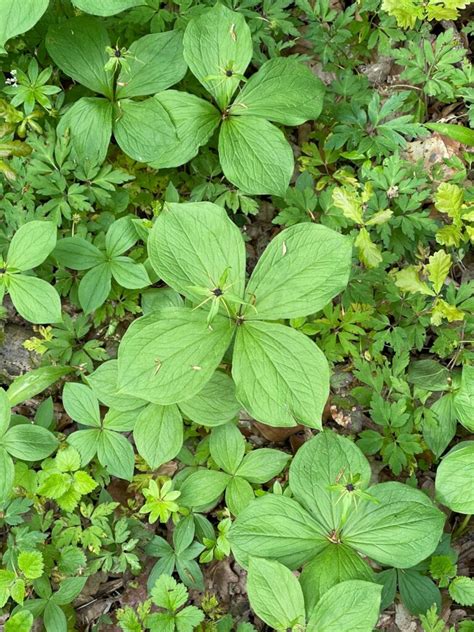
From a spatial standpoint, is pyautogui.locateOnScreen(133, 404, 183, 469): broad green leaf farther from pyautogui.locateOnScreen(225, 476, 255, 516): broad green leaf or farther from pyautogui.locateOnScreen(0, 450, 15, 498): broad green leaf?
pyautogui.locateOnScreen(0, 450, 15, 498): broad green leaf

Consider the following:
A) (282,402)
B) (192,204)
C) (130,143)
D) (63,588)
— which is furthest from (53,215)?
(63,588)

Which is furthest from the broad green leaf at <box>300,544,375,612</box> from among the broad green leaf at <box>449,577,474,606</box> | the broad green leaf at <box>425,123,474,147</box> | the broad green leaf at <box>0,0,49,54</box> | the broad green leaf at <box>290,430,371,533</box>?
the broad green leaf at <box>0,0,49,54</box>

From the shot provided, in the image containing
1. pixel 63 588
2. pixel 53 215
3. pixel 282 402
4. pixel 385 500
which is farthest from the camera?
pixel 53 215

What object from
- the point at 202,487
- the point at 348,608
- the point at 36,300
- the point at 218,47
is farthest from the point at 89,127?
the point at 348,608

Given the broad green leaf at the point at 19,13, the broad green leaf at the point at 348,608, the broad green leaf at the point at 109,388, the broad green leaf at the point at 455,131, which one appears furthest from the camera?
the broad green leaf at the point at 455,131

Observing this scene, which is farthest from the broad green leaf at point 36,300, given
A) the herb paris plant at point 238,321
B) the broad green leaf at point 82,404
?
the herb paris plant at point 238,321

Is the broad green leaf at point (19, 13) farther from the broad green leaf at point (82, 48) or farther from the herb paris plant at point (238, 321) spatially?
the herb paris plant at point (238, 321)

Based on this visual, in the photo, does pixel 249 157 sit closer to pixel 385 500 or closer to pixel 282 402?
pixel 282 402
